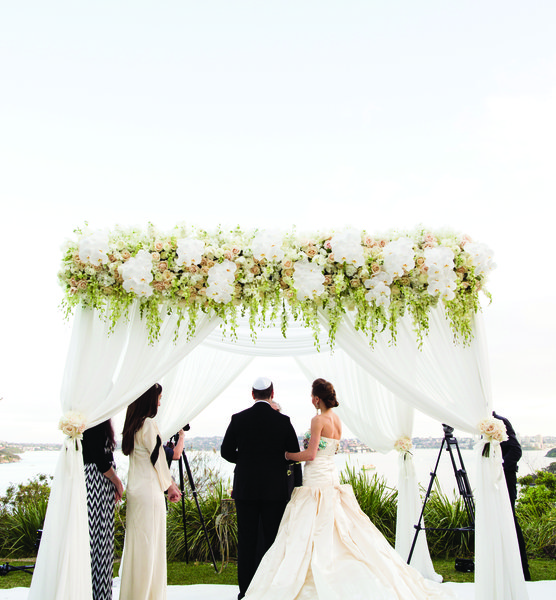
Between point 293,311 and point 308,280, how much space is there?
262mm

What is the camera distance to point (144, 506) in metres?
3.33

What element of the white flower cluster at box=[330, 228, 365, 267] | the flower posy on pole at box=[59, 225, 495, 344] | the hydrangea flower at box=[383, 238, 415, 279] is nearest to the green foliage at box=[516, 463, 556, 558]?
the flower posy on pole at box=[59, 225, 495, 344]

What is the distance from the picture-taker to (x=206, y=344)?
429cm

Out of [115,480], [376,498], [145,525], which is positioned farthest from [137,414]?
[376,498]

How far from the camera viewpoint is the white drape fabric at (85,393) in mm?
2871

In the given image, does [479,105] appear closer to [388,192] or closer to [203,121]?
[388,192]

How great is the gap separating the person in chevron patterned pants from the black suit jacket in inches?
35.8

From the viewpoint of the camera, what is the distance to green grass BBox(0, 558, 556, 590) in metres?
4.68

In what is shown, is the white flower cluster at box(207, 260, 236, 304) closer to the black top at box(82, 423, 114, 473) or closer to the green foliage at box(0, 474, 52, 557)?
the black top at box(82, 423, 114, 473)

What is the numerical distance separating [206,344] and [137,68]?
403 cm

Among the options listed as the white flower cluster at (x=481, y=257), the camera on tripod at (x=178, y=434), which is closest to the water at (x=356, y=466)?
the camera on tripod at (x=178, y=434)

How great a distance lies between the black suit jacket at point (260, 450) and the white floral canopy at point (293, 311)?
845 mm

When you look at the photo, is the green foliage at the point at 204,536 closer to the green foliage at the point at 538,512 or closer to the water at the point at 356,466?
the water at the point at 356,466

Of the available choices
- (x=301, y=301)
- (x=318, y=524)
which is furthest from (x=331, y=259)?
(x=318, y=524)
